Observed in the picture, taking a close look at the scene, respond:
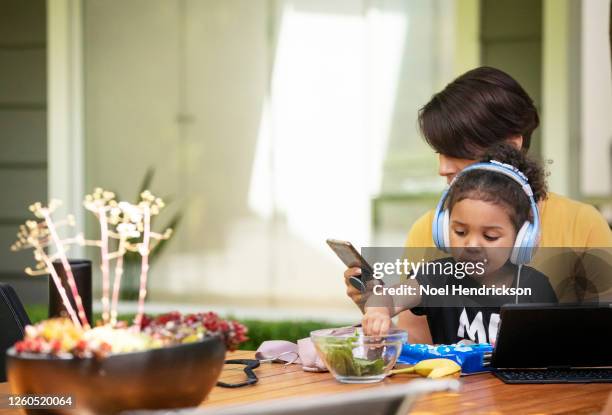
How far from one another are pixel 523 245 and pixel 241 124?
4.56 meters

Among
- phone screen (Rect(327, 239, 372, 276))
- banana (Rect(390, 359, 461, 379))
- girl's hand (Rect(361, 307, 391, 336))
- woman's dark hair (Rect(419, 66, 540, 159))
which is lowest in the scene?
banana (Rect(390, 359, 461, 379))

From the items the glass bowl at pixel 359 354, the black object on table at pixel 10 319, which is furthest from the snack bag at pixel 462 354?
the black object on table at pixel 10 319

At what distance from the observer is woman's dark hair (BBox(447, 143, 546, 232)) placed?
239cm

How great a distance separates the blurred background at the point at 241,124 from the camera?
6339 mm

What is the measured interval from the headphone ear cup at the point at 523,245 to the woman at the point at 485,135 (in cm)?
Answer: 37

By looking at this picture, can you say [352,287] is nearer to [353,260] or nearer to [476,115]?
[353,260]

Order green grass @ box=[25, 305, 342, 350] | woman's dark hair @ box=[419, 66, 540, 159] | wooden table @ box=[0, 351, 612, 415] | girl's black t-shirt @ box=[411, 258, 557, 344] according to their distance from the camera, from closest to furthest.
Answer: wooden table @ box=[0, 351, 612, 415] → girl's black t-shirt @ box=[411, 258, 557, 344] → woman's dark hair @ box=[419, 66, 540, 159] → green grass @ box=[25, 305, 342, 350]

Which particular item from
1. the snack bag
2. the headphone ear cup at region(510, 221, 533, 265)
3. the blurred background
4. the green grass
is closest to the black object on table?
the snack bag

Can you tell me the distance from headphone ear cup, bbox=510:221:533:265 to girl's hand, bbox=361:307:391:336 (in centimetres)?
33

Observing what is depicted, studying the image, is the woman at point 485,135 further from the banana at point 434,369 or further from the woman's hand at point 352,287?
the banana at point 434,369

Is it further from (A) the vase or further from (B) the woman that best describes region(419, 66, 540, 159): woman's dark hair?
(A) the vase

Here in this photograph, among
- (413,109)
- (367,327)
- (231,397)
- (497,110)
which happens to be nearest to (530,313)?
(367,327)

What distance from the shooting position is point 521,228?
2.38 metres

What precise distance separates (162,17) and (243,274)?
1734mm
